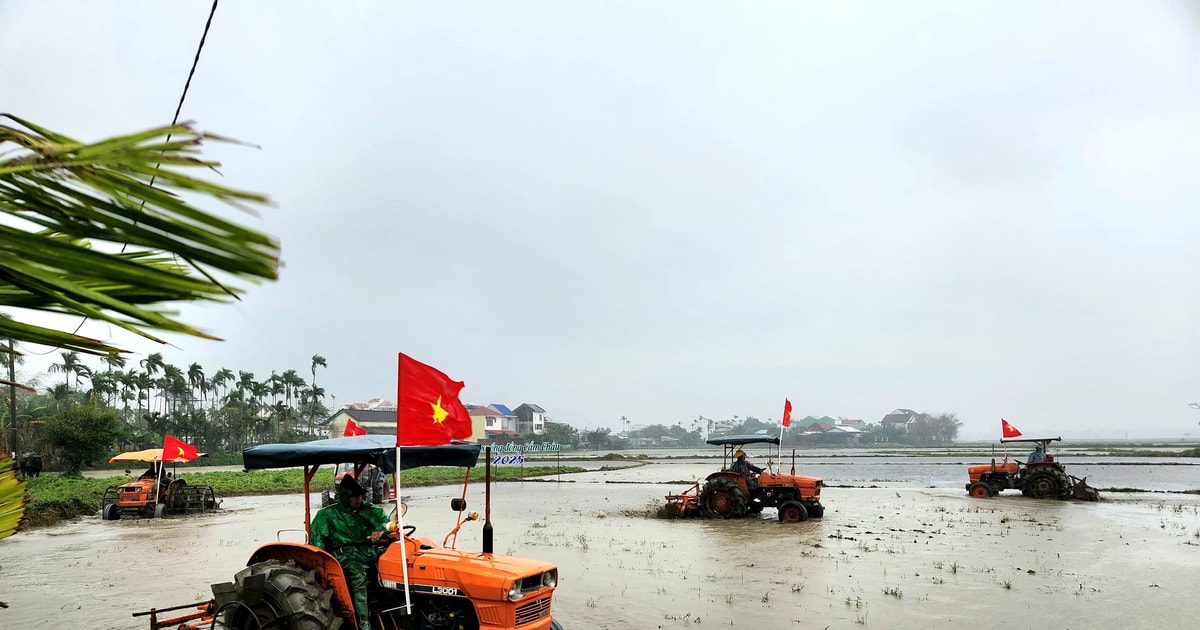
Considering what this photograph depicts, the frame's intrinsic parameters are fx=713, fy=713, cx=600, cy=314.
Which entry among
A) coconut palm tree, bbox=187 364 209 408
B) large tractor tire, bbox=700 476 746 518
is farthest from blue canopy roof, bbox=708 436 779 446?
coconut palm tree, bbox=187 364 209 408

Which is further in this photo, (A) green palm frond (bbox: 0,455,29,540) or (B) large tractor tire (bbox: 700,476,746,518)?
(B) large tractor tire (bbox: 700,476,746,518)

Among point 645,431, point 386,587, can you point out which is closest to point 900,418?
point 645,431

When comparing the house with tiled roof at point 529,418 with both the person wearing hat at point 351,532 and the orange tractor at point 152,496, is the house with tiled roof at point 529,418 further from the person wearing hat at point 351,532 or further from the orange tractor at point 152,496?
the person wearing hat at point 351,532

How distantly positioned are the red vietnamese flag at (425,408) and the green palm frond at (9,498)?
386 centimetres

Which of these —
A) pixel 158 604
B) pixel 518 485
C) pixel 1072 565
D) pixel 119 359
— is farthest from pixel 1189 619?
pixel 518 485

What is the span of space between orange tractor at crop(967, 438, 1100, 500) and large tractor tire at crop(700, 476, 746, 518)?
10.4 metres

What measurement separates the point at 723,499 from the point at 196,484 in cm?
2028

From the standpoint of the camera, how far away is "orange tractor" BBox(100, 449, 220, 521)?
20.0m

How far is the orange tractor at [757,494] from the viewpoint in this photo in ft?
57.4

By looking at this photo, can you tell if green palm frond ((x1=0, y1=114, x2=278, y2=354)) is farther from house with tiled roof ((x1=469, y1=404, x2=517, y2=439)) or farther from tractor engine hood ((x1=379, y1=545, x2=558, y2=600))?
house with tiled roof ((x1=469, y1=404, x2=517, y2=439))

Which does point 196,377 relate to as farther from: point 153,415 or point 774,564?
point 774,564

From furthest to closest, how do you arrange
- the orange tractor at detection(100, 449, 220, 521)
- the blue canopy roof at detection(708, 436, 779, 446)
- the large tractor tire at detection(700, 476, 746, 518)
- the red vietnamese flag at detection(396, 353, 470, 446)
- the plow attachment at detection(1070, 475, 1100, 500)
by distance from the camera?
the plow attachment at detection(1070, 475, 1100, 500), the orange tractor at detection(100, 449, 220, 521), the blue canopy roof at detection(708, 436, 779, 446), the large tractor tire at detection(700, 476, 746, 518), the red vietnamese flag at detection(396, 353, 470, 446)

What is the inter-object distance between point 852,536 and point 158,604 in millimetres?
12579

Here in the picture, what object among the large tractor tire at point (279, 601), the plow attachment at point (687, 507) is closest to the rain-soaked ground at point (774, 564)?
the plow attachment at point (687, 507)
